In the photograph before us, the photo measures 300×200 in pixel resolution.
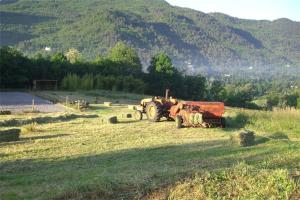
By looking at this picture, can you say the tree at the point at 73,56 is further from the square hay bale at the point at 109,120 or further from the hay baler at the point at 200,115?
the hay baler at the point at 200,115

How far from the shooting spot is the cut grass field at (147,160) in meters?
8.05

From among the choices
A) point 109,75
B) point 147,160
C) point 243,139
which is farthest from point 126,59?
point 147,160

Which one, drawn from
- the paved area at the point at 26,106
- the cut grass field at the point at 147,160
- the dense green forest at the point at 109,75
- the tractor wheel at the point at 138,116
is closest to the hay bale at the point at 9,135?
the cut grass field at the point at 147,160

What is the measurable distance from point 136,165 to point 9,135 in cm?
618

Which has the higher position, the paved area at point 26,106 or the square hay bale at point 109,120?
the square hay bale at point 109,120

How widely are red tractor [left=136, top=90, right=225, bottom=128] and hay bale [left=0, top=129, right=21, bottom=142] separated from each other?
666 cm

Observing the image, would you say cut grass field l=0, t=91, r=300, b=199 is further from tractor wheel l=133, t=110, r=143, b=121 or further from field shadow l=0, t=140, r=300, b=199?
tractor wheel l=133, t=110, r=143, b=121

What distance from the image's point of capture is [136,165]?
1165 cm

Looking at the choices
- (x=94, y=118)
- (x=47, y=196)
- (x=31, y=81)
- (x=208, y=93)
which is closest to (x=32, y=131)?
(x=94, y=118)

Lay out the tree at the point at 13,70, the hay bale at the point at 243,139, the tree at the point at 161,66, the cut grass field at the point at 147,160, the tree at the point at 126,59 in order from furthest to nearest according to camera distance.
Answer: the tree at the point at 161,66
the tree at the point at 126,59
the tree at the point at 13,70
the hay bale at the point at 243,139
the cut grass field at the point at 147,160

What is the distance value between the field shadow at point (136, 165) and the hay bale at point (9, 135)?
3681 mm

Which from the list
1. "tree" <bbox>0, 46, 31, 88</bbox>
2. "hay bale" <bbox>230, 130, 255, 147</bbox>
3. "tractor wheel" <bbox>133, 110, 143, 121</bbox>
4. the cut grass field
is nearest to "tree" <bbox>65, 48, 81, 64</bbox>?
"tree" <bbox>0, 46, 31, 88</bbox>

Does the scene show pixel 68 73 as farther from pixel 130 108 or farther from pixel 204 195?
pixel 204 195

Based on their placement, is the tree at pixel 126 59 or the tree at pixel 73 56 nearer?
the tree at pixel 126 59
